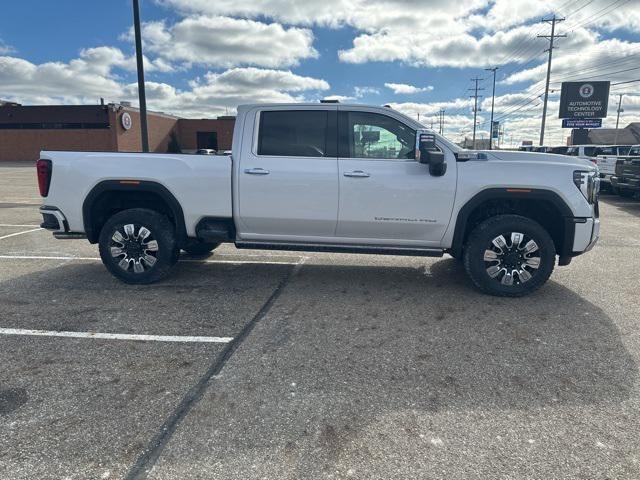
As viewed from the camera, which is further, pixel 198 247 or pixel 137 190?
pixel 198 247

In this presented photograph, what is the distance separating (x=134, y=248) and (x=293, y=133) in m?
2.24

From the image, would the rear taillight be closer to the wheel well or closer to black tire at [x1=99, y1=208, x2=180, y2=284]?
black tire at [x1=99, y1=208, x2=180, y2=284]

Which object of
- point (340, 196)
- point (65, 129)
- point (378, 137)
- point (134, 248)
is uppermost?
point (65, 129)

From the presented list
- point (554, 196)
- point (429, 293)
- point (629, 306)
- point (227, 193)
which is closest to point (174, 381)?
point (227, 193)

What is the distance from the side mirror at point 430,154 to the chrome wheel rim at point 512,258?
0.96 m

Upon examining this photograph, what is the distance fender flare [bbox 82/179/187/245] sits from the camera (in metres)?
5.15

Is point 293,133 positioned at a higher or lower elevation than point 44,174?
higher

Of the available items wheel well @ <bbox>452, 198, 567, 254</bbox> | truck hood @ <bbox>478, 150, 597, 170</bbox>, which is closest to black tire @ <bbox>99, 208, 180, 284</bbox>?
wheel well @ <bbox>452, 198, 567, 254</bbox>

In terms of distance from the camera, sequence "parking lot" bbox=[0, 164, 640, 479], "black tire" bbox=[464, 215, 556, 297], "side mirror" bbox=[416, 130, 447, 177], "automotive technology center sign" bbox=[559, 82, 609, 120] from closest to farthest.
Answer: "parking lot" bbox=[0, 164, 640, 479] < "side mirror" bbox=[416, 130, 447, 177] < "black tire" bbox=[464, 215, 556, 297] < "automotive technology center sign" bbox=[559, 82, 609, 120]

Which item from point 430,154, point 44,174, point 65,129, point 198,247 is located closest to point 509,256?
point 430,154

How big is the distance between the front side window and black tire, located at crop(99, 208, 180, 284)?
7.53 feet

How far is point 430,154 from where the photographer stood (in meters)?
4.64

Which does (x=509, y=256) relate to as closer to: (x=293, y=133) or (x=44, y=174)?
(x=293, y=133)

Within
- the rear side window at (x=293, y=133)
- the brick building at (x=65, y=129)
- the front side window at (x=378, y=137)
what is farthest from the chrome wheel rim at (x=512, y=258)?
the brick building at (x=65, y=129)
